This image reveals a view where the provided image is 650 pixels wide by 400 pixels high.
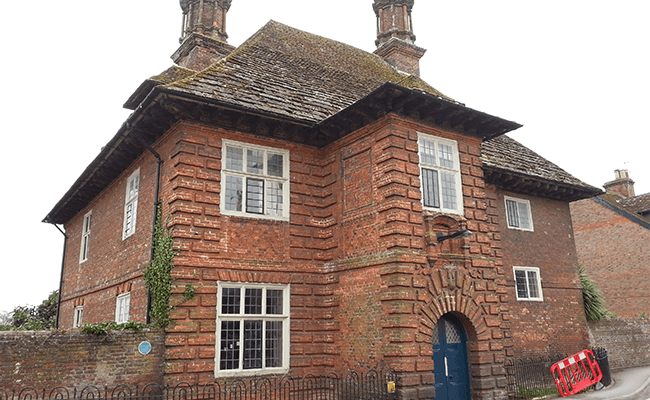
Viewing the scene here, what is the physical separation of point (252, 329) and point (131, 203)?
592 cm

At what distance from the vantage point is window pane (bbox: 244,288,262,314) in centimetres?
1262

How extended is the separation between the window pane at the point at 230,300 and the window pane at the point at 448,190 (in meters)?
5.78

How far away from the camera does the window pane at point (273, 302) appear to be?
1288 cm

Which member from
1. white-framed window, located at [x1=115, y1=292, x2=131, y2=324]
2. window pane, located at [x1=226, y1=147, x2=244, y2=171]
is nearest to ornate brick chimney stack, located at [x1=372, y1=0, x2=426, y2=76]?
window pane, located at [x1=226, y1=147, x2=244, y2=171]

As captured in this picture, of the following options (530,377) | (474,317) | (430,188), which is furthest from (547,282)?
(430,188)

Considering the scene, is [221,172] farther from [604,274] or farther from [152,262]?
[604,274]

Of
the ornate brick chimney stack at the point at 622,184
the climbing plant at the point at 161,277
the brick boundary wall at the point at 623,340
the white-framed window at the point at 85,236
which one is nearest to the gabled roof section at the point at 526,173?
the brick boundary wall at the point at 623,340

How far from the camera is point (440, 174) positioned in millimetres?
13461

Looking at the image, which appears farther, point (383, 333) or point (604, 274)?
point (604, 274)

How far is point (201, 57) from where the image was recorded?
791 inches

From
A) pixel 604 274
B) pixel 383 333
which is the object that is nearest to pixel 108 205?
pixel 383 333

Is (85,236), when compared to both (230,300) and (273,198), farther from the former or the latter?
(230,300)

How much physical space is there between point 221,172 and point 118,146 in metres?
4.06

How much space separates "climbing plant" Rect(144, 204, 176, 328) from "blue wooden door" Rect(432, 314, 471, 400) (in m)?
6.48
